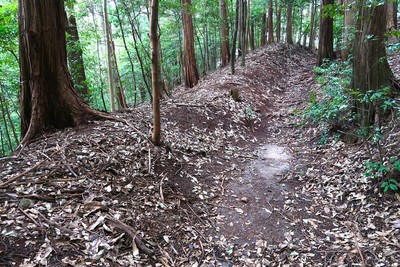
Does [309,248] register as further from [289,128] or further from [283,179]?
[289,128]

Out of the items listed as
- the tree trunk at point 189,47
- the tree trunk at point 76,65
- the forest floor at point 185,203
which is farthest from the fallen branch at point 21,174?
the tree trunk at point 189,47

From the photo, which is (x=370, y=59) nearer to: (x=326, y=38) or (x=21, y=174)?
(x=21, y=174)

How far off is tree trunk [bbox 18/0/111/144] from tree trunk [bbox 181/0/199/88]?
5.79 metres

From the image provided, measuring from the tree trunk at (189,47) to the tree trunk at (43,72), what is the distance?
5788 mm

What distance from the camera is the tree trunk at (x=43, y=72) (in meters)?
4.60

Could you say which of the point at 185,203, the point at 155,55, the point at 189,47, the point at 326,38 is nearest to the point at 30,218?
the point at 185,203

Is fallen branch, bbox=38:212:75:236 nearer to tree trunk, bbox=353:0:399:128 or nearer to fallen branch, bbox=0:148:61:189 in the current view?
→ fallen branch, bbox=0:148:61:189

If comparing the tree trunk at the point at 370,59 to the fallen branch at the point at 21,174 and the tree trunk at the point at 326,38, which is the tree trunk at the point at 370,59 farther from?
the tree trunk at the point at 326,38

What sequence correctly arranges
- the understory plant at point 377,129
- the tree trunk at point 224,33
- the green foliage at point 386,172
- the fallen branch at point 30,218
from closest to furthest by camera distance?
the fallen branch at point 30,218
the green foliage at point 386,172
the understory plant at point 377,129
the tree trunk at point 224,33

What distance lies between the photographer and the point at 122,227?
314 centimetres

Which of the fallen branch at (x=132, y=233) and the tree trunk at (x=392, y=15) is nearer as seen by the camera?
the fallen branch at (x=132, y=233)

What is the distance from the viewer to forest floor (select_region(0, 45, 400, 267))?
2.91 m

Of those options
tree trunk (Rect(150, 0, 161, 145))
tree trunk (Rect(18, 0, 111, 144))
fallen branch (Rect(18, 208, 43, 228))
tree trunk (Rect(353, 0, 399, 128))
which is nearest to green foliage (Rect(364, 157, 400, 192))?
tree trunk (Rect(353, 0, 399, 128))

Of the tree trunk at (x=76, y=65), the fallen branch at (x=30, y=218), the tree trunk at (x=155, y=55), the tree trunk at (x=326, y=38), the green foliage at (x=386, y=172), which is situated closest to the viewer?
the fallen branch at (x=30, y=218)
